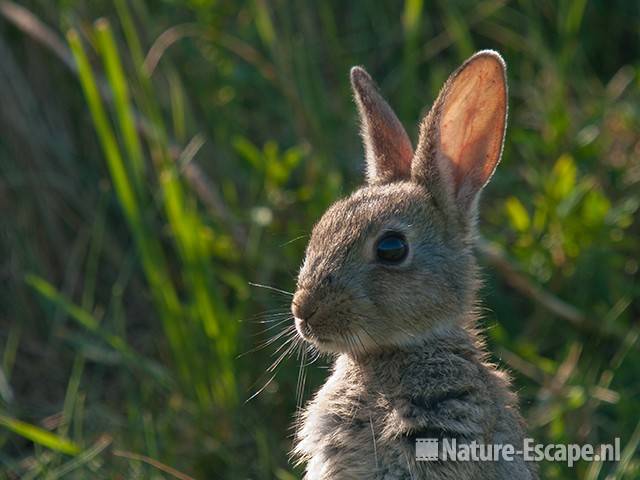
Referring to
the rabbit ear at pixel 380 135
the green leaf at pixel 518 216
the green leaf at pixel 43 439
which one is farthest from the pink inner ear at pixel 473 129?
the green leaf at pixel 43 439

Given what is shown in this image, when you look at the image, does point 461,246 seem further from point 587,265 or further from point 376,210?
point 587,265

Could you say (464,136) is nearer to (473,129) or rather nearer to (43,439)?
(473,129)

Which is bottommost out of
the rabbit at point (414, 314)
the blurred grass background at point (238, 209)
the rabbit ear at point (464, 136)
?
the blurred grass background at point (238, 209)

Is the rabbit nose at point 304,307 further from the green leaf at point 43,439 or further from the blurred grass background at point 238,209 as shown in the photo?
the green leaf at point 43,439

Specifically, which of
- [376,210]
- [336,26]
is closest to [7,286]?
[336,26]

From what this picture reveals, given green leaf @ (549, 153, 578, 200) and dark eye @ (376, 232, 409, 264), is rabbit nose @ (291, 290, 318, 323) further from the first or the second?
green leaf @ (549, 153, 578, 200)

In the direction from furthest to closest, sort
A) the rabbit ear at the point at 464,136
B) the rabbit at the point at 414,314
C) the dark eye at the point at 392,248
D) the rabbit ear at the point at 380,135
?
the rabbit ear at the point at 380,135
the rabbit ear at the point at 464,136
the dark eye at the point at 392,248
the rabbit at the point at 414,314

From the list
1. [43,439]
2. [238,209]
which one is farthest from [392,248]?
[238,209]

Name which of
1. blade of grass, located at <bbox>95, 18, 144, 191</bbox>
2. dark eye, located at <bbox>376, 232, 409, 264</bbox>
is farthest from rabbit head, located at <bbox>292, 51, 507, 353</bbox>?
blade of grass, located at <bbox>95, 18, 144, 191</bbox>
